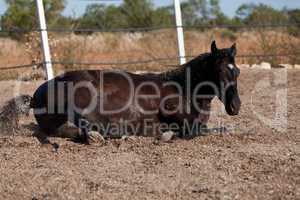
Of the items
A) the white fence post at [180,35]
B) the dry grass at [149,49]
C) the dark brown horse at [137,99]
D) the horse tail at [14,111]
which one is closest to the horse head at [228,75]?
the dark brown horse at [137,99]

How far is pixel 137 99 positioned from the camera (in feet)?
20.5

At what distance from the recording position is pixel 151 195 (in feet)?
13.8

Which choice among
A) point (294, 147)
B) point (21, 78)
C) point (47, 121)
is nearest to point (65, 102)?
point (47, 121)

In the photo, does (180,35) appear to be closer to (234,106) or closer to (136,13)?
(234,106)

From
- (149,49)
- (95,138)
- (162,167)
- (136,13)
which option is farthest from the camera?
(136,13)

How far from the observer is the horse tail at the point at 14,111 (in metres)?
6.45

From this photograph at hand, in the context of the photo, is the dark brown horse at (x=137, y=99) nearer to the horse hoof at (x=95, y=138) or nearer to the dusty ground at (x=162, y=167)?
the horse hoof at (x=95, y=138)

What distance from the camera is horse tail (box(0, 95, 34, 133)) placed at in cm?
645

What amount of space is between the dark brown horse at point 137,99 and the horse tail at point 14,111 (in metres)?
0.11

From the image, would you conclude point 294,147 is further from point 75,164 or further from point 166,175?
point 75,164

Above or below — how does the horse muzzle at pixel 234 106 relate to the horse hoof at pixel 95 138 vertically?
above

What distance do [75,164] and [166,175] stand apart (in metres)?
0.91

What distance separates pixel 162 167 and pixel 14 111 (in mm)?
2211

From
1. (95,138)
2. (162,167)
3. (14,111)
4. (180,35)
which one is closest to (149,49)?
(180,35)
